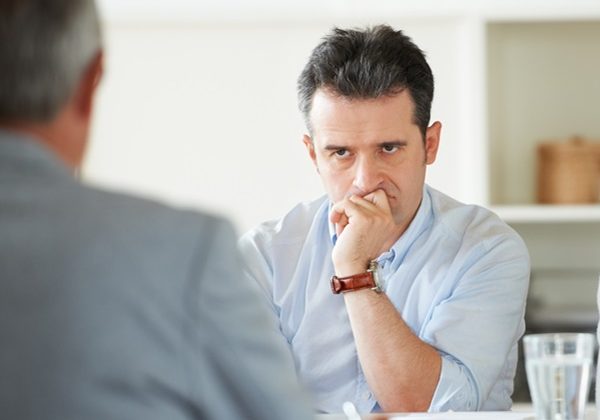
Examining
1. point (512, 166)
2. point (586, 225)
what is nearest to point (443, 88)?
point (512, 166)

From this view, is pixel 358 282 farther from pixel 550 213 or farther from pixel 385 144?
pixel 550 213

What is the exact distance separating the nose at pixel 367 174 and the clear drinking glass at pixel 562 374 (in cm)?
76

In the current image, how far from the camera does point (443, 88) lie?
3959 millimetres

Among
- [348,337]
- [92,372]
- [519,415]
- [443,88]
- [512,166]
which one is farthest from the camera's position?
[512,166]

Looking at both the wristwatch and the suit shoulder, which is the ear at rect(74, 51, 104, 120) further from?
the wristwatch

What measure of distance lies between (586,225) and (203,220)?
353 centimetres

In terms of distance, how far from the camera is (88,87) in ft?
3.37

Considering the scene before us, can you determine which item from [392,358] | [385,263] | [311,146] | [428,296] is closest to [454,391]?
[392,358]

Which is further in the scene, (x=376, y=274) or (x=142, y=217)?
(x=376, y=274)

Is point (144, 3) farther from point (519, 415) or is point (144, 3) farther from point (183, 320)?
point (183, 320)

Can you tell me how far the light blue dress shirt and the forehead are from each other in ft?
0.64

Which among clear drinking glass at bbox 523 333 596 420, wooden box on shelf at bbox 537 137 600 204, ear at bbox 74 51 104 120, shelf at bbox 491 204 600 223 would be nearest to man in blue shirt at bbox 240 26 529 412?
clear drinking glass at bbox 523 333 596 420

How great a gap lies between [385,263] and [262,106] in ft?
5.75

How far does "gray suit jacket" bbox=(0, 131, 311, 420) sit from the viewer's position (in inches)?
35.3
